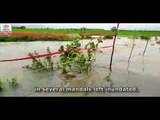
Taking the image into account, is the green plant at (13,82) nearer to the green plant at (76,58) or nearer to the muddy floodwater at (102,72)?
the muddy floodwater at (102,72)

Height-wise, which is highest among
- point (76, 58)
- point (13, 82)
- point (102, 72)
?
point (76, 58)

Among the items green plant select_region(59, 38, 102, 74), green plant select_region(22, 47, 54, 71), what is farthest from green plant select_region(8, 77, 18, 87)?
green plant select_region(59, 38, 102, 74)

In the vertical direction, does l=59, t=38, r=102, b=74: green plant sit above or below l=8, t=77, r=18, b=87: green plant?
above

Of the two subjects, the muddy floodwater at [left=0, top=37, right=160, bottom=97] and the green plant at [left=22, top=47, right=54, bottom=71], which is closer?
the muddy floodwater at [left=0, top=37, right=160, bottom=97]

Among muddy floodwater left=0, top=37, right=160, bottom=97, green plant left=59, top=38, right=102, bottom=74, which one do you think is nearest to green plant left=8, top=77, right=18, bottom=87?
muddy floodwater left=0, top=37, right=160, bottom=97

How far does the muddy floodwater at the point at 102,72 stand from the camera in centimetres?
496

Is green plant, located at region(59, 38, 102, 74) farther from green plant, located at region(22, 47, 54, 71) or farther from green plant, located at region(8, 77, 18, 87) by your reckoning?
green plant, located at region(8, 77, 18, 87)

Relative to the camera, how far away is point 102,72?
5.13 metres

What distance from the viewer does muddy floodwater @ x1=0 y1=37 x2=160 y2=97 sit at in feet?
16.3

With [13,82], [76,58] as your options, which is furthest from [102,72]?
[13,82]

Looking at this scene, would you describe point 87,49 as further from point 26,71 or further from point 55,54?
point 26,71

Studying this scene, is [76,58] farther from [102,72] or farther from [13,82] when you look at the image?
[13,82]

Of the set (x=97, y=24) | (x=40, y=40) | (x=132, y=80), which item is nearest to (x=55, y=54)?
(x=40, y=40)
